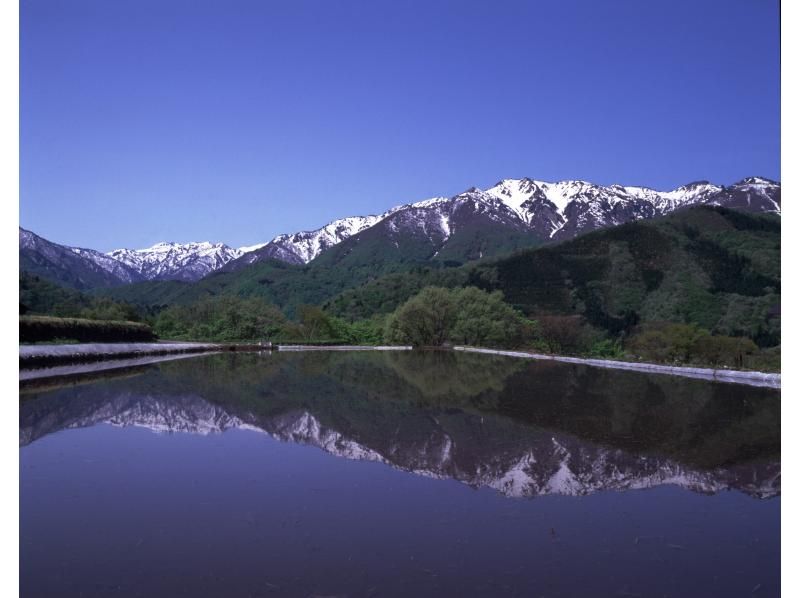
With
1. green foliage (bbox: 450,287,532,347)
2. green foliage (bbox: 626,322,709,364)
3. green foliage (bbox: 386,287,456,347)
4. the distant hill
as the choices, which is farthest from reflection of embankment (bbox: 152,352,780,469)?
the distant hill

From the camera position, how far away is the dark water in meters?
3.87

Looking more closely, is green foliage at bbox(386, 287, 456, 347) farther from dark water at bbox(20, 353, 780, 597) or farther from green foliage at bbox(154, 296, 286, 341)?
dark water at bbox(20, 353, 780, 597)

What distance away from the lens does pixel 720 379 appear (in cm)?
1762

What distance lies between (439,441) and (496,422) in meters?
1.83

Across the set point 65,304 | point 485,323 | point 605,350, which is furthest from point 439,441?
point 65,304

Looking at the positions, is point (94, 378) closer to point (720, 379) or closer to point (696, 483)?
point (696, 483)

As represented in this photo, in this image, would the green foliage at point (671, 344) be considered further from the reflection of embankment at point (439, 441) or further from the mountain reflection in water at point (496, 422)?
the reflection of embankment at point (439, 441)

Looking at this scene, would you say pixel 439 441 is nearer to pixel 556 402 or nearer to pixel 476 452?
pixel 476 452

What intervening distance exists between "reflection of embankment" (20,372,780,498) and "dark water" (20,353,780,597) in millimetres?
41

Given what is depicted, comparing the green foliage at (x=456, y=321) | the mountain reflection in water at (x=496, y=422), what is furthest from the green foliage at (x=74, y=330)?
the green foliage at (x=456, y=321)

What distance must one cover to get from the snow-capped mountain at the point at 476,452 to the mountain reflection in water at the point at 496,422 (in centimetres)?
2

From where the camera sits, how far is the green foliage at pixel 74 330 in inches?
841

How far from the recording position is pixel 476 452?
763cm

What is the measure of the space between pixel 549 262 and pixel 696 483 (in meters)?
76.9
